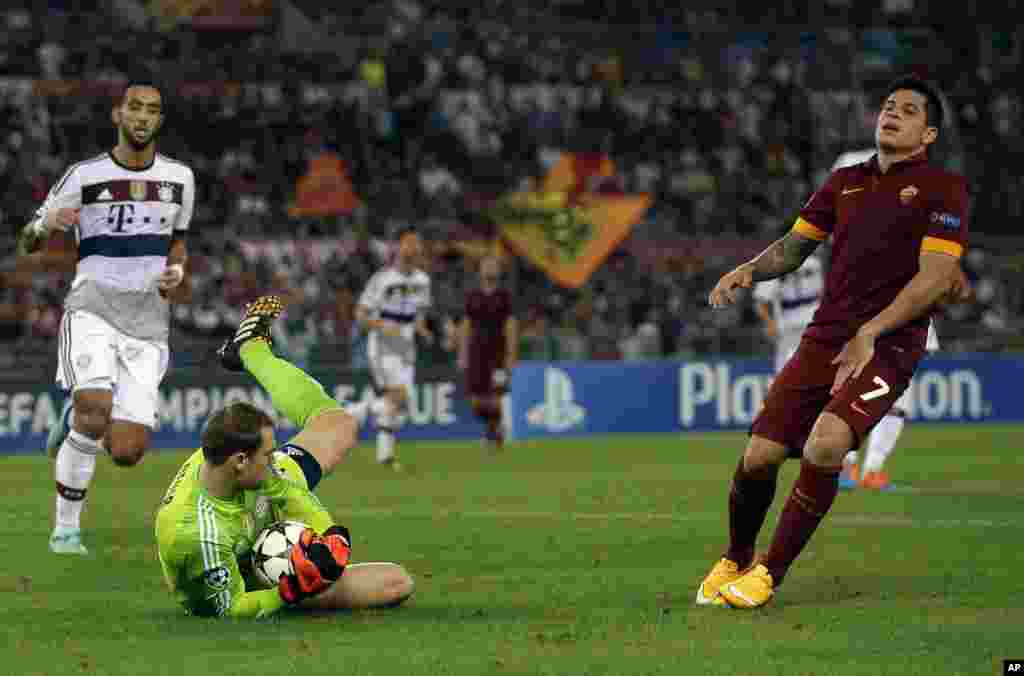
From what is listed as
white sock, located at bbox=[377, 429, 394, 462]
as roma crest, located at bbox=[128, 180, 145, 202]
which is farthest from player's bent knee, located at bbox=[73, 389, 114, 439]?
white sock, located at bbox=[377, 429, 394, 462]

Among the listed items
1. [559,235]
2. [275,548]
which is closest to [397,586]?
[275,548]

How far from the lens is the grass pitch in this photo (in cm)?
739

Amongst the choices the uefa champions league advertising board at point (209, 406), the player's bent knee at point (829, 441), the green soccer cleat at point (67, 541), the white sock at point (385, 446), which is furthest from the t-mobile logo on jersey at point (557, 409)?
the player's bent knee at point (829, 441)

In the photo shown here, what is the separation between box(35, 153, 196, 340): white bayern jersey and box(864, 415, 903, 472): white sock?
7.62 metres

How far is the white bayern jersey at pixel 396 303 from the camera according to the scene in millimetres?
21625

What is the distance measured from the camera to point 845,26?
41.5 m

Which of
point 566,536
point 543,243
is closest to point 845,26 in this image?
point 543,243

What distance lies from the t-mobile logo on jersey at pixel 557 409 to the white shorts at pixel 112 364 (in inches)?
636

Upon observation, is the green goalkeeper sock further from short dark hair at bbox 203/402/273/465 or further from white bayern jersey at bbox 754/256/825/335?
white bayern jersey at bbox 754/256/825/335

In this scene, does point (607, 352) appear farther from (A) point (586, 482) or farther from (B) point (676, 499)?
(B) point (676, 499)

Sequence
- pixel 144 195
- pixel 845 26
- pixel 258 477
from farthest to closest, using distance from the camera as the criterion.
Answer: pixel 845 26 < pixel 144 195 < pixel 258 477

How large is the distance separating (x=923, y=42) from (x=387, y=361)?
23406 mm

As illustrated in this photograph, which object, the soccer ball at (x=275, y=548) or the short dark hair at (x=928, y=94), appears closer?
the soccer ball at (x=275, y=548)

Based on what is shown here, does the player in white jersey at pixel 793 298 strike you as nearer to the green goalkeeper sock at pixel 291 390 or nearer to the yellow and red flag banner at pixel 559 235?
the green goalkeeper sock at pixel 291 390
